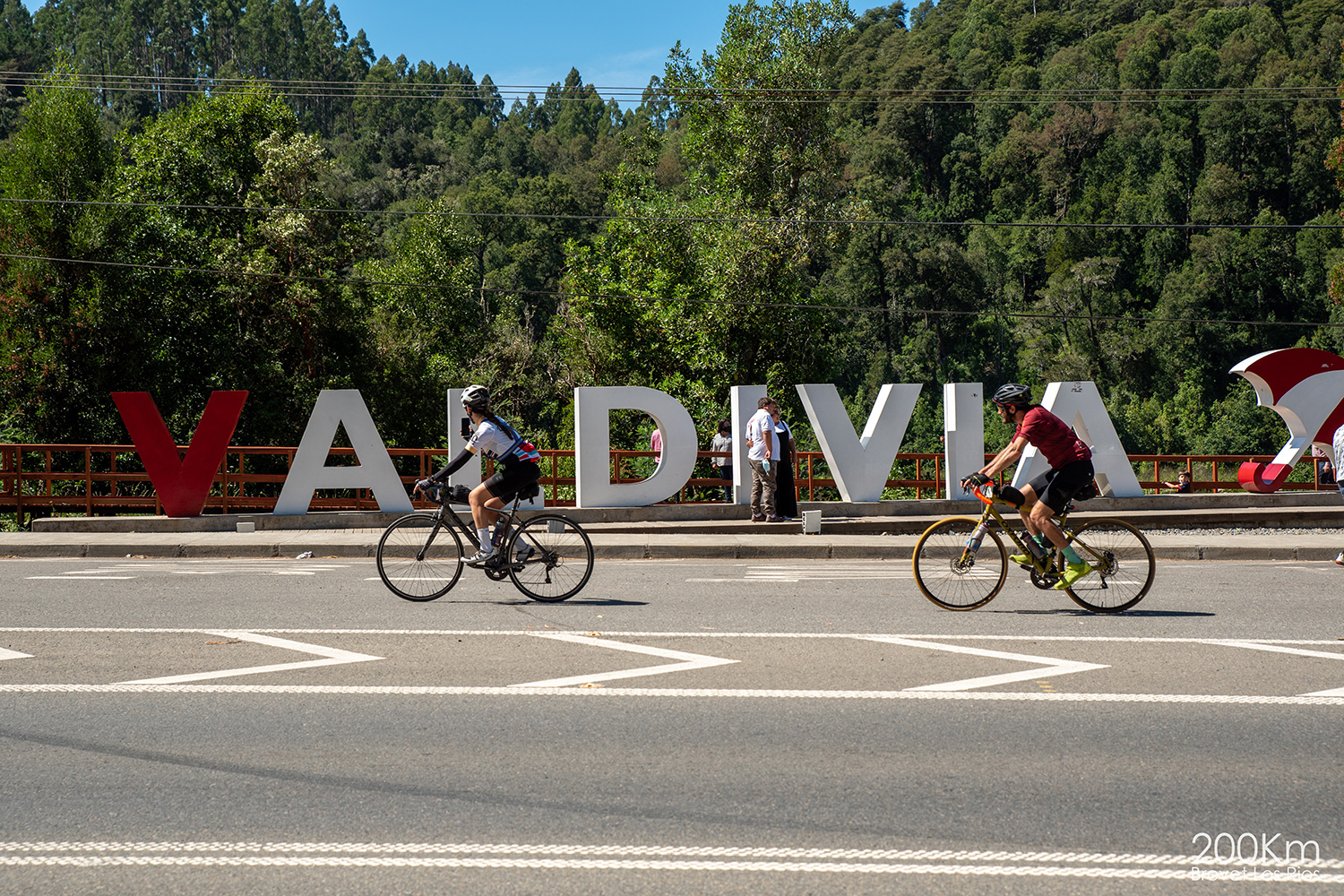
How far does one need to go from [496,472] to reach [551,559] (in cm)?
91

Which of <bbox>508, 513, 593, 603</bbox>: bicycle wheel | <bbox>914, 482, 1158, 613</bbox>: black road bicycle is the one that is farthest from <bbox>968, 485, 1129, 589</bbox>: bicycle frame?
<bbox>508, 513, 593, 603</bbox>: bicycle wheel

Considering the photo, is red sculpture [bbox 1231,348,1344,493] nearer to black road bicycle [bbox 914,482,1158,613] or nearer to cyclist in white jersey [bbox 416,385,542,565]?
black road bicycle [bbox 914,482,1158,613]

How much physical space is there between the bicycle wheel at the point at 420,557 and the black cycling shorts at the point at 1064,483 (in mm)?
5051

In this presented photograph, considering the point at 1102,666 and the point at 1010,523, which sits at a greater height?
the point at 1010,523

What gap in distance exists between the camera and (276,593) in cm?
1076

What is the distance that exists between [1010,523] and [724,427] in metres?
12.0

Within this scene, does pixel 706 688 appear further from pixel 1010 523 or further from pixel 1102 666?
pixel 1010 523

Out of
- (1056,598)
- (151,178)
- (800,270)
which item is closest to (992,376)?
(800,270)

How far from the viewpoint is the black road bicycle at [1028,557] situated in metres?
9.39

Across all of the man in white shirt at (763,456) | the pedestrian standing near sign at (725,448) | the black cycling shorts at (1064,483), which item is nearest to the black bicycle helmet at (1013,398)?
the black cycling shorts at (1064,483)

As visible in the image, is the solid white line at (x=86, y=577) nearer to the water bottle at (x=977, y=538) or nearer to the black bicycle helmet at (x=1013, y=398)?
the water bottle at (x=977, y=538)

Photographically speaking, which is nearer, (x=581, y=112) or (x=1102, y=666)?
(x=1102, y=666)

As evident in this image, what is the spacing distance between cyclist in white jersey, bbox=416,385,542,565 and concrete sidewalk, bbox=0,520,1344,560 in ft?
14.8

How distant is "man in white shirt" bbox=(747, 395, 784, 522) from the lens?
690 inches
